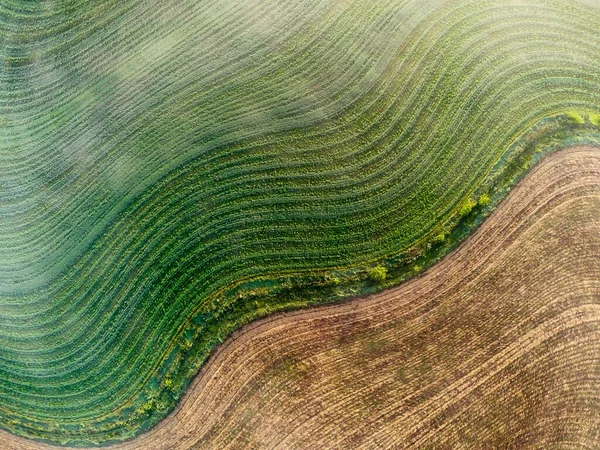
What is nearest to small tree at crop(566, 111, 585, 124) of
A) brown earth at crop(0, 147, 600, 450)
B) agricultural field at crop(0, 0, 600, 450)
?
agricultural field at crop(0, 0, 600, 450)

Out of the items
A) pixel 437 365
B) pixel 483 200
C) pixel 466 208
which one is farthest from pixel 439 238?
pixel 437 365

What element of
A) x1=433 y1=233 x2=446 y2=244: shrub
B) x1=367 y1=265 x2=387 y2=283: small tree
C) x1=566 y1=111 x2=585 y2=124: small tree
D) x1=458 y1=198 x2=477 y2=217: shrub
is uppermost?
x1=566 y1=111 x2=585 y2=124: small tree

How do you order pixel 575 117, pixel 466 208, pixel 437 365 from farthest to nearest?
pixel 575 117
pixel 466 208
pixel 437 365

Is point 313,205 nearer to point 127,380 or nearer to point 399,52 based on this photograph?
point 399,52

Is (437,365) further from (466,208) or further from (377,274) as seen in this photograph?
(466,208)

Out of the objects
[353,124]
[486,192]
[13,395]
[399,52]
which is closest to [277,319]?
[353,124]

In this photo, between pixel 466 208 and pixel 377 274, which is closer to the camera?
pixel 377 274

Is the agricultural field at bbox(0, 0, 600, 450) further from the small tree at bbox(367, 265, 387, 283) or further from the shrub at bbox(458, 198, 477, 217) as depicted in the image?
the small tree at bbox(367, 265, 387, 283)
